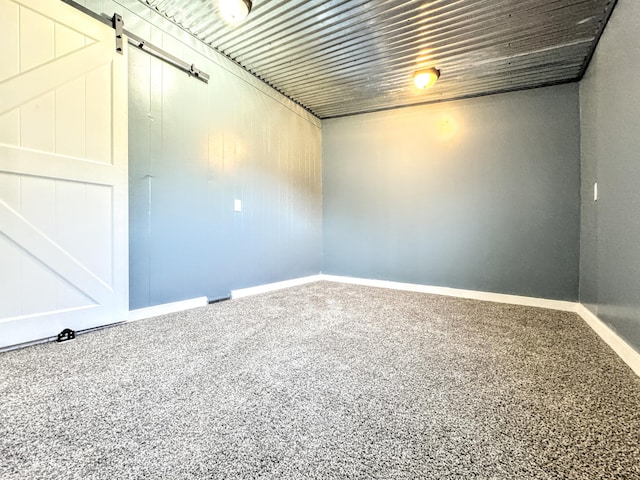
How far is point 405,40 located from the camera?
229 centimetres

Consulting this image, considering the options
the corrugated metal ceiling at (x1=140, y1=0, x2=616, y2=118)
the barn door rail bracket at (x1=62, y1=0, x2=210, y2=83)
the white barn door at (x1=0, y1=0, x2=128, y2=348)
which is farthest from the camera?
the corrugated metal ceiling at (x1=140, y1=0, x2=616, y2=118)

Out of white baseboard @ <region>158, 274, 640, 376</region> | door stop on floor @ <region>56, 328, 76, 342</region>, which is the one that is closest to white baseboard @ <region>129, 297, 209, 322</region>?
white baseboard @ <region>158, 274, 640, 376</region>

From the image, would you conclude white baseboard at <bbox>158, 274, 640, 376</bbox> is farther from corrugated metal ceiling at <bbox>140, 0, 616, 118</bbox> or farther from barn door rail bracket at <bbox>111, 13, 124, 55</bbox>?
corrugated metal ceiling at <bbox>140, 0, 616, 118</bbox>

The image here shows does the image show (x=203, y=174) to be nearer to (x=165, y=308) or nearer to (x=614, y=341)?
(x=165, y=308)

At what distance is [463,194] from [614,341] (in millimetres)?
1906

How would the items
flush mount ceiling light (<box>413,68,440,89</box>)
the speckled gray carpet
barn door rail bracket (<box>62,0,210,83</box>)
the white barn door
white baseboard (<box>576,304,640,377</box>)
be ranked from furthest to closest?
1. flush mount ceiling light (<box>413,68,440,89</box>)
2. barn door rail bracket (<box>62,0,210,83</box>)
3. the white barn door
4. white baseboard (<box>576,304,640,377</box>)
5. the speckled gray carpet

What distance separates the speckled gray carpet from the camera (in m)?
0.78

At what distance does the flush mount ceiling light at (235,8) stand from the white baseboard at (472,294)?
3.07 metres

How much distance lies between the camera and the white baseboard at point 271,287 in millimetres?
2848

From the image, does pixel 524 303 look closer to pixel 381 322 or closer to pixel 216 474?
pixel 381 322

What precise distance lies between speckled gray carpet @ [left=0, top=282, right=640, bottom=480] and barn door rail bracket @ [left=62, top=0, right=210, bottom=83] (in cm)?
207

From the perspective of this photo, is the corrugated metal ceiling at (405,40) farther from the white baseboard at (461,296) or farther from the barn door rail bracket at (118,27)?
the white baseboard at (461,296)

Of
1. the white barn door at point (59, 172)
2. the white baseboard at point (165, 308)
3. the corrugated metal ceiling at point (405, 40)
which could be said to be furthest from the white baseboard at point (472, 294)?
the white barn door at point (59, 172)

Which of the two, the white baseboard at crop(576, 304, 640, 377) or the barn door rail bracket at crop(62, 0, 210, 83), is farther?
the barn door rail bracket at crop(62, 0, 210, 83)
